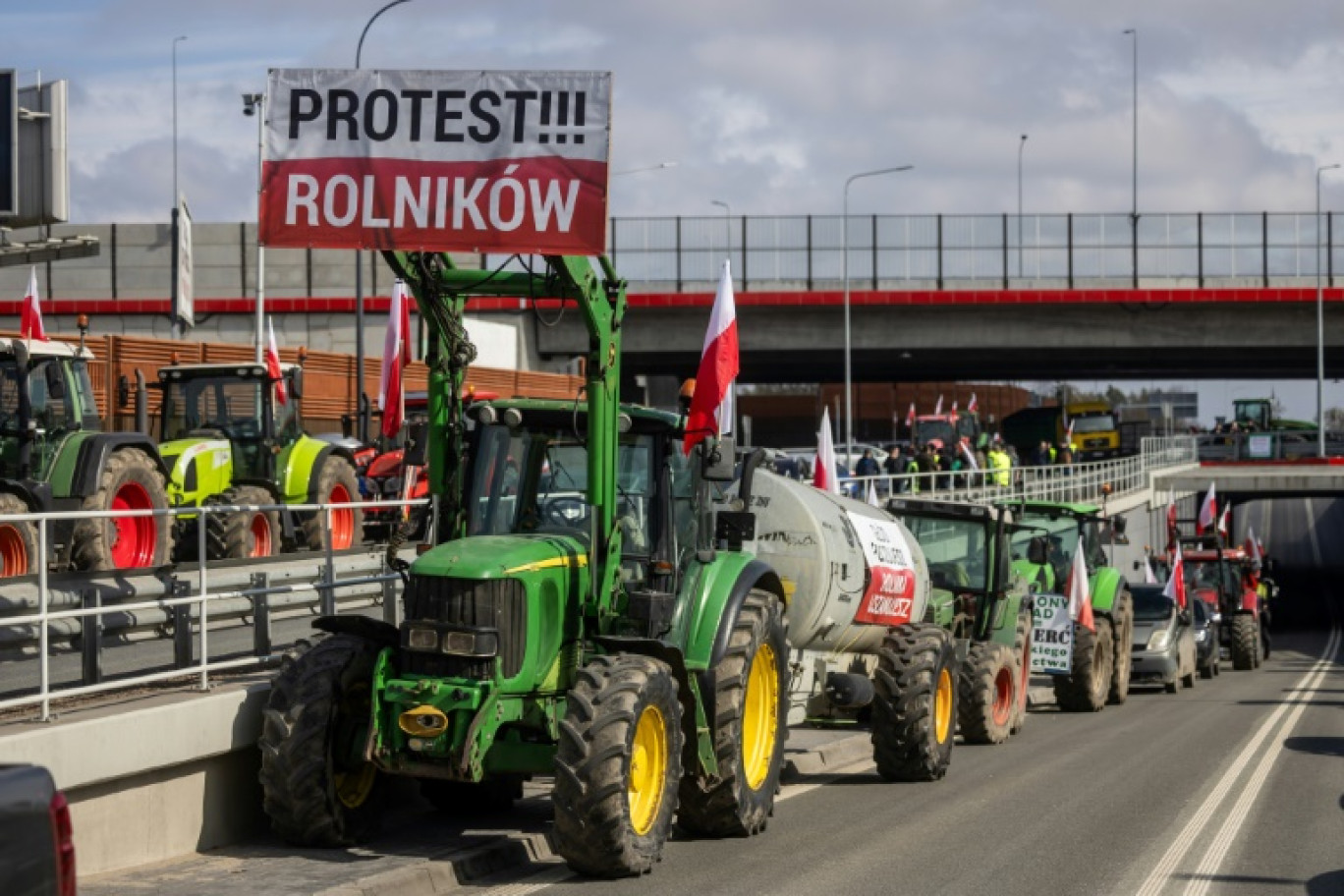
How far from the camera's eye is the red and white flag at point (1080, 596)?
2420 cm

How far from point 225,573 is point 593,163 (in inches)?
159

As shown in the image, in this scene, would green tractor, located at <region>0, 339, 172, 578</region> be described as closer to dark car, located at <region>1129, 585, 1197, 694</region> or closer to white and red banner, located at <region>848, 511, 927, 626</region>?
white and red banner, located at <region>848, 511, 927, 626</region>

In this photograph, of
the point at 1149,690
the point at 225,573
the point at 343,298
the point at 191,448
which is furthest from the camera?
the point at 343,298

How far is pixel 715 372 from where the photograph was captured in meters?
12.5

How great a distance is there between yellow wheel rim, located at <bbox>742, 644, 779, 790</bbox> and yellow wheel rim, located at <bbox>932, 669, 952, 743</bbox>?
10.6ft

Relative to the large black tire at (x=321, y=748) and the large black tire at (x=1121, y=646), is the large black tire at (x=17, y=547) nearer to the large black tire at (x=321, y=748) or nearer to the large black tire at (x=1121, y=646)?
the large black tire at (x=321, y=748)

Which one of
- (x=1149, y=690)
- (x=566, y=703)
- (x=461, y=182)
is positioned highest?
(x=461, y=182)

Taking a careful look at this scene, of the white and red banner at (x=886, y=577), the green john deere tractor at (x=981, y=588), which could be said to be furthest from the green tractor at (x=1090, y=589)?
the white and red banner at (x=886, y=577)

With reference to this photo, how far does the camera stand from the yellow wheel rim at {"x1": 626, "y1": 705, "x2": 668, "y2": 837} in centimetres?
1062

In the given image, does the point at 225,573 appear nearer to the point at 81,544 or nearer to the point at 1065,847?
the point at 81,544

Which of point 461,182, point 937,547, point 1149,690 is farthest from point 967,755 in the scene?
point 1149,690

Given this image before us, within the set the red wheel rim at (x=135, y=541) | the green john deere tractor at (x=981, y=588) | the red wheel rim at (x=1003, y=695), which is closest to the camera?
the red wheel rim at (x=135, y=541)

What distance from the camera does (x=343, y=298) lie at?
55094mm

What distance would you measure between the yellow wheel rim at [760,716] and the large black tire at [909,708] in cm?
274
